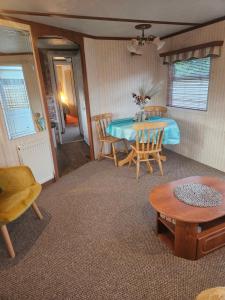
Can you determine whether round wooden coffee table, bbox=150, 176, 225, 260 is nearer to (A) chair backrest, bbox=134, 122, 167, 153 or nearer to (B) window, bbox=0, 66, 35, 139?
(A) chair backrest, bbox=134, 122, 167, 153

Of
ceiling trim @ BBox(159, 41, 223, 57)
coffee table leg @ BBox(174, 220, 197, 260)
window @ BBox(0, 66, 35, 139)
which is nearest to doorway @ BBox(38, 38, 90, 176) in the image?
window @ BBox(0, 66, 35, 139)

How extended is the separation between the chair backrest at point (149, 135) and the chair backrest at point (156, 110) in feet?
4.11

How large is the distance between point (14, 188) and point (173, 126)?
2520 millimetres

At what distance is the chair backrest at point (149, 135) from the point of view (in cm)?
299

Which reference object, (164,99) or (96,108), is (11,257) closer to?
(96,108)

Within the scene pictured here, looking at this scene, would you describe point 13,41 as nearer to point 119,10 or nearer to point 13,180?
point 119,10

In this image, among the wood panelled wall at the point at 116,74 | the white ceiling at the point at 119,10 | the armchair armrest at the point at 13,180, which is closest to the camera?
the white ceiling at the point at 119,10

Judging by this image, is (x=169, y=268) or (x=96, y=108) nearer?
(x=169, y=268)

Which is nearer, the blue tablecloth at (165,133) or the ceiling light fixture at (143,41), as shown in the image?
the ceiling light fixture at (143,41)

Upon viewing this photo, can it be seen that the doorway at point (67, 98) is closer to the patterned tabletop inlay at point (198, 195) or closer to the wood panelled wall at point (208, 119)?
the wood panelled wall at point (208, 119)


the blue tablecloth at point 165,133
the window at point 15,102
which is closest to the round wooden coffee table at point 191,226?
the blue tablecloth at point 165,133

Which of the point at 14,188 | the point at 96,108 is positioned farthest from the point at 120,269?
the point at 96,108

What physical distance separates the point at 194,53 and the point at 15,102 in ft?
9.37

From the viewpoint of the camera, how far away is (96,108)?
12.9 feet
